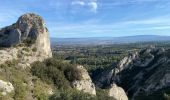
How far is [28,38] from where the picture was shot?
2084 inches

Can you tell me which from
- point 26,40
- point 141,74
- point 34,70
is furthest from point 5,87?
point 141,74

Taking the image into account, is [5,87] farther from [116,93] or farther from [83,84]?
[116,93]

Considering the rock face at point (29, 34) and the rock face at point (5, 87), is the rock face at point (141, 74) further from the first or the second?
the rock face at point (5, 87)

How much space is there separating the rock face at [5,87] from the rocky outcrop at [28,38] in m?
11.0

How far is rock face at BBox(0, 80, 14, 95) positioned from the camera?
36.6m

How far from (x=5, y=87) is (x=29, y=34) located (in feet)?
57.2

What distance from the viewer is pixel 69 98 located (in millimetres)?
39156

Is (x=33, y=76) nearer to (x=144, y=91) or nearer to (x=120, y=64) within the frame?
(x=144, y=91)

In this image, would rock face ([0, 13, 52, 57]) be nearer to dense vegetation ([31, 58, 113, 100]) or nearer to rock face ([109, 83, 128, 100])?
dense vegetation ([31, 58, 113, 100])

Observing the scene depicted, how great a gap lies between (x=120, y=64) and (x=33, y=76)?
10265 cm

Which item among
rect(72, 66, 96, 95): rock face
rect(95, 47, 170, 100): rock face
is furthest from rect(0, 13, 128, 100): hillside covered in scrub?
rect(95, 47, 170, 100): rock face

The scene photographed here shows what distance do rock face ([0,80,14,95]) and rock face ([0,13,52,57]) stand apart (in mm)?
14282

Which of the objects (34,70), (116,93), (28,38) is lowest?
(116,93)

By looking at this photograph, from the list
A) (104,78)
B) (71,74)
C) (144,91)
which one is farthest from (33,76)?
(104,78)
